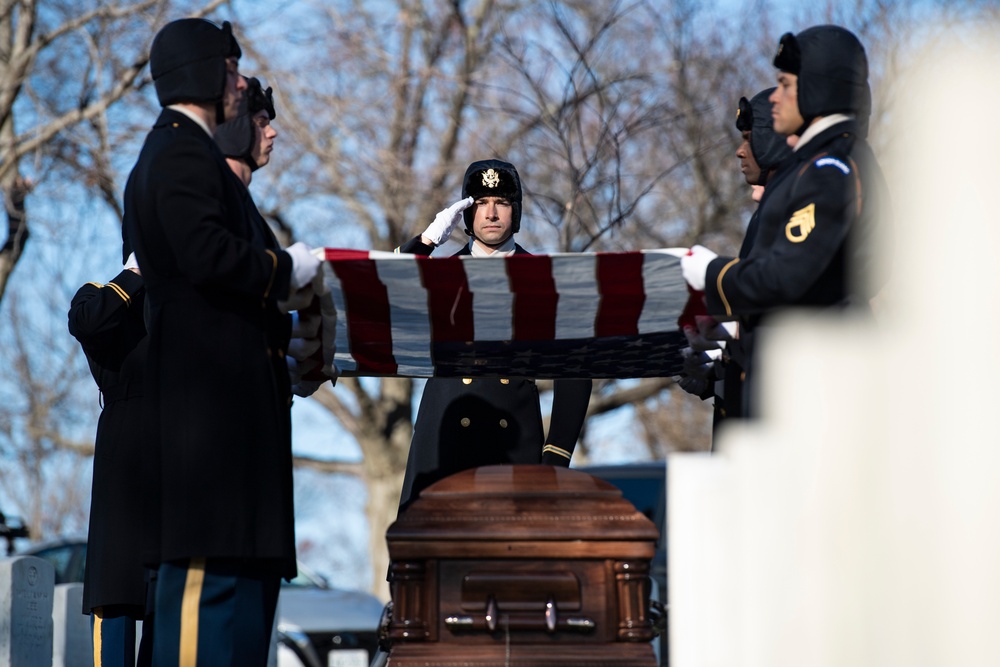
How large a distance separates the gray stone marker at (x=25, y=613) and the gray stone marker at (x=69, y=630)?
1.02 metres

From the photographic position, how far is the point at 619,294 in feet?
15.2

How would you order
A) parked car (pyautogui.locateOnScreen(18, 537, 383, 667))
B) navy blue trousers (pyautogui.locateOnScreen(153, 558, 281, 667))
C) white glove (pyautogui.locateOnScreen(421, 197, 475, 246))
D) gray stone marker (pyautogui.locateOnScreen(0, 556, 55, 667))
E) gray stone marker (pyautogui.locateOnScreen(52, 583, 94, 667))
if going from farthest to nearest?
1. parked car (pyautogui.locateOnScreen(18, 537, 383, 667))
2. gray stone marker (pyautogui.locateOnScreen(52, 583, 94, 667))
3. gray stone marker (pyautogui.locateOnScreen(0, 556, 55, 667))
4. white glove (pyautogui.locateOnScreen(421, 197, 475, 246))
5. navy blue trousers (pyautogui.locateOnScreen(153, 558, 281, 667))

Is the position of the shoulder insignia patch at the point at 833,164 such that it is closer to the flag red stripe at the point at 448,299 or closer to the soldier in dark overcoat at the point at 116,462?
the flag red stripe at the point at 448,299

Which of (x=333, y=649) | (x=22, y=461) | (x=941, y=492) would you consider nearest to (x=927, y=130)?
(x=941, y=492)

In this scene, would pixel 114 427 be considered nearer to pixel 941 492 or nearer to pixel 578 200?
pixel 941 492

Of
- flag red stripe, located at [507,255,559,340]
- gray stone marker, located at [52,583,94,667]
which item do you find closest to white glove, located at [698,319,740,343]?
flag red stripe, located at [507,255,559,340]

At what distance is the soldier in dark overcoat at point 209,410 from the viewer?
3.79 meters

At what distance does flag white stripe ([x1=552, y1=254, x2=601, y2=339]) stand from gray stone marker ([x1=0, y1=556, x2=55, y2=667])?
2.66 m

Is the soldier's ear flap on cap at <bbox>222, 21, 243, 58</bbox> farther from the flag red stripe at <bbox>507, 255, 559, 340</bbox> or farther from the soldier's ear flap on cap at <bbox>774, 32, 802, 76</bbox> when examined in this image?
the soldier's ear flap on cap at <bbox>774, 32, 802, 76</bbox>

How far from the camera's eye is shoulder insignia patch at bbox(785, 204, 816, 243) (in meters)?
4.08

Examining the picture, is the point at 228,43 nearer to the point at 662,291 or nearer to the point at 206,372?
the point at 206,372

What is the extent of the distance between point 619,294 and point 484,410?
1126 millimetres

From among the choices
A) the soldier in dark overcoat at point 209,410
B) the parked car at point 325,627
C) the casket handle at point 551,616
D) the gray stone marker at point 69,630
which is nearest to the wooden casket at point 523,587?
the casket handle at point 551,616

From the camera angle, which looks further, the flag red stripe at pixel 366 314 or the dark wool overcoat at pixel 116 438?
the dark wool overcoat at pixel 116 438
